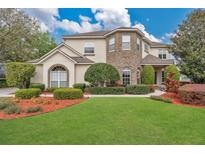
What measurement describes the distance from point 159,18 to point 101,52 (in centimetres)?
846

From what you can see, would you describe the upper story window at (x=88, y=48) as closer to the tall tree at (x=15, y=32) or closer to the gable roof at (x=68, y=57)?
the gable roof at (x=68, y=57)

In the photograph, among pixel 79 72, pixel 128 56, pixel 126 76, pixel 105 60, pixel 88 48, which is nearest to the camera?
pixel 128 56

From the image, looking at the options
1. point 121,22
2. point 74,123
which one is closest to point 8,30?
point 121,22

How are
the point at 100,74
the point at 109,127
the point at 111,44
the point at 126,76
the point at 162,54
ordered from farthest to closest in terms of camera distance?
1. the point at 162,54
2. the point at 111,44
3. the point at 126,76
4. the point at 100,74
5. the point at 109,127

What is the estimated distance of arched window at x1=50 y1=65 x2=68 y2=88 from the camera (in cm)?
2372

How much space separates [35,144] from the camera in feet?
22.0

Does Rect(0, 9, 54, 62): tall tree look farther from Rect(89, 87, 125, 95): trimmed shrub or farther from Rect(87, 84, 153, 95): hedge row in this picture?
Rect(89, 87, 125, 95): trimmed shrub

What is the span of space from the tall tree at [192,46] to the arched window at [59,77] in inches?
553

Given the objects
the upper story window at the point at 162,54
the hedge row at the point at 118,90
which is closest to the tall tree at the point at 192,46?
the upper story window at the point at 162,54

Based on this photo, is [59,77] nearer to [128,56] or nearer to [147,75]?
[128,56]

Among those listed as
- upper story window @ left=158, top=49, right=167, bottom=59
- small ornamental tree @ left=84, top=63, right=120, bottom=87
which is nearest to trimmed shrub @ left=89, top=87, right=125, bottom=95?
small ornamental tree @ left=84, top=63, right=120, bottom=87

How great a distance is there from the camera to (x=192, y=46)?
2369cm

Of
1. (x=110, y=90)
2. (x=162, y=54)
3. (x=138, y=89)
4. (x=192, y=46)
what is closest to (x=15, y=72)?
(x=110, y=90)

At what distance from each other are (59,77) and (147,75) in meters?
11.0
